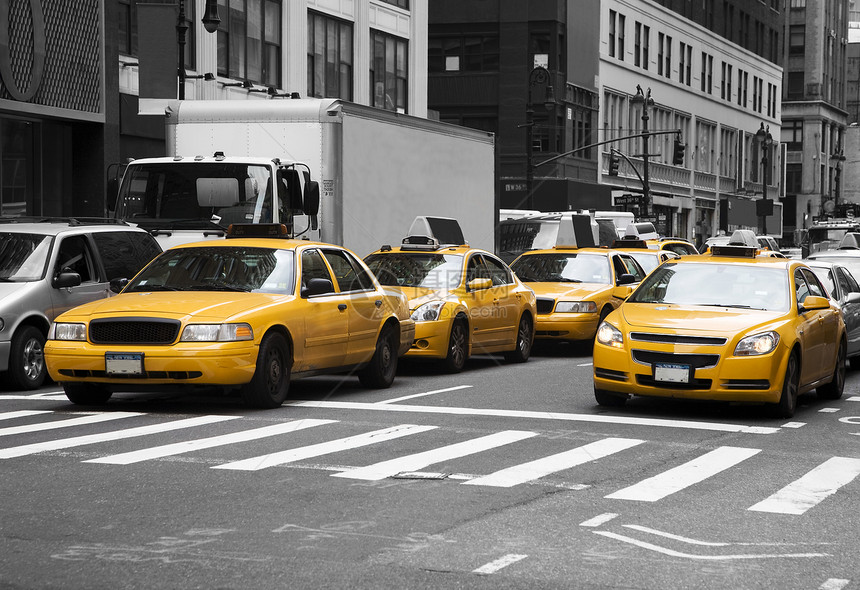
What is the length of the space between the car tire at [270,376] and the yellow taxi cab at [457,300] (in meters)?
4.04

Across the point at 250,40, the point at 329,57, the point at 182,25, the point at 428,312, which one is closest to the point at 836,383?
the point at 428,312

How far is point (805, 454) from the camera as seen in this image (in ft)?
33.2

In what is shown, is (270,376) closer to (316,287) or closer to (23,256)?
(316,287)

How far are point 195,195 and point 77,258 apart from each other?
285 centimetres

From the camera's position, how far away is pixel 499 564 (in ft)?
20.6

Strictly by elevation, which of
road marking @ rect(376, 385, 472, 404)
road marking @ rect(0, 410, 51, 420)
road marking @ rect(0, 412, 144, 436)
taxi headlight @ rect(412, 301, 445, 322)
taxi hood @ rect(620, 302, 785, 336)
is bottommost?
road marking @ rect(376, 385, 472, 404)

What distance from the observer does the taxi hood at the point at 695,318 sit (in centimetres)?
1214

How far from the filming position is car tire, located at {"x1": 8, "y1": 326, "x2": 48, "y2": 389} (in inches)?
552

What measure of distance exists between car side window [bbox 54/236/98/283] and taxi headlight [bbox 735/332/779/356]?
7.52m

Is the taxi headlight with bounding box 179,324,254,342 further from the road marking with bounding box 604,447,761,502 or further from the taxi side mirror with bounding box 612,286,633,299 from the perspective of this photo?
the taxi side mirror with bounding box 612,286,633,299

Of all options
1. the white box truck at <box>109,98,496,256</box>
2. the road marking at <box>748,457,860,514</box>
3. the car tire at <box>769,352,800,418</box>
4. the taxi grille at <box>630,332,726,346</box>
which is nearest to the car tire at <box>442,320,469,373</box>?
the white box truck at <box>109,98,496,256</box>

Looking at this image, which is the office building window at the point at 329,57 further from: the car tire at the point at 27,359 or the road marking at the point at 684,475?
the road marking at the point at 684,475

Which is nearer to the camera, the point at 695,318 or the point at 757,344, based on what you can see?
the point at 757,344

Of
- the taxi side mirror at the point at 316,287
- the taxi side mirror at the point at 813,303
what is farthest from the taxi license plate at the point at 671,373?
the taxi side mirror at the point at 316,287
